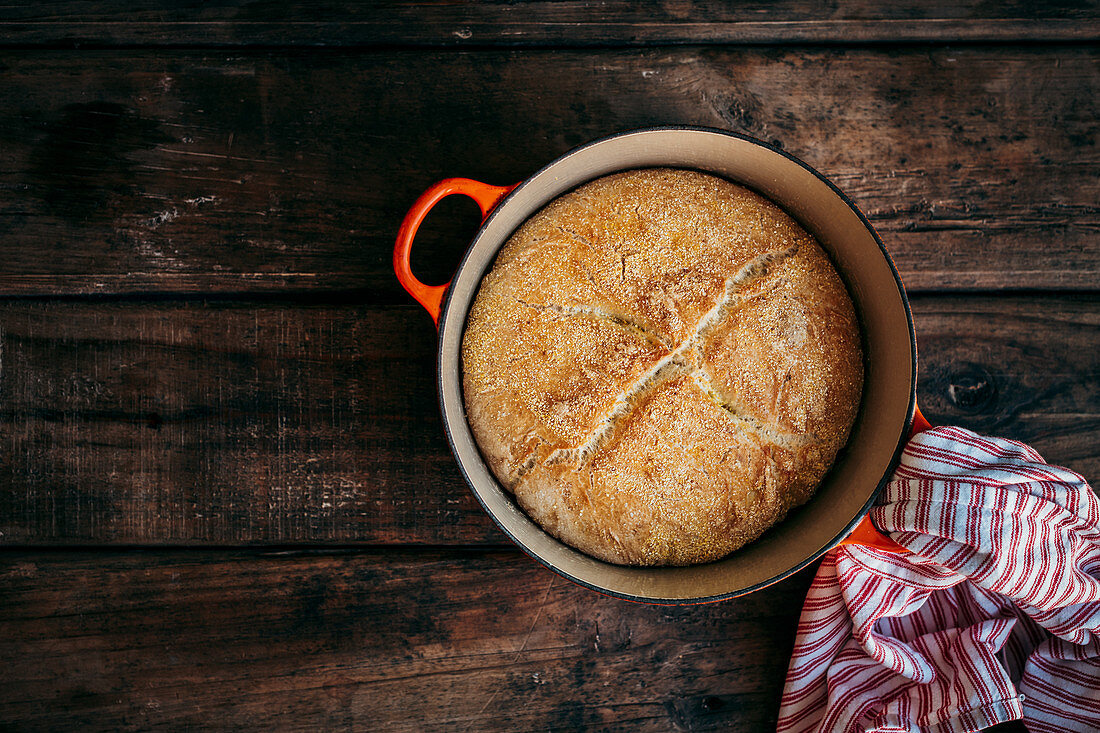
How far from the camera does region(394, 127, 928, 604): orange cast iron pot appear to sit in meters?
0.77

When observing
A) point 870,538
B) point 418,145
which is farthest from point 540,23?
point 870,538

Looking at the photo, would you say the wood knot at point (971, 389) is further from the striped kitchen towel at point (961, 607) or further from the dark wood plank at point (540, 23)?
the dark wood plank at point (540, 23)

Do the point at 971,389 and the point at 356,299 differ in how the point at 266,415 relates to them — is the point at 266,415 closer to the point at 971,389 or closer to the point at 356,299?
the point at 356,299

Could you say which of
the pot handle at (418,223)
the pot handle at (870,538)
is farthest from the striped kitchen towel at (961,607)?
the pot handle at (418,223)

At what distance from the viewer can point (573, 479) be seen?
824 mm

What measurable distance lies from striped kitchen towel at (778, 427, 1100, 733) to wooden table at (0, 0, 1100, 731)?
0.08 m

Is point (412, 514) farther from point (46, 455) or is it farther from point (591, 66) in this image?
point (591, 66)

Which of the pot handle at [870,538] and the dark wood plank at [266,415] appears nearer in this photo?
the pot handle at [870,538]

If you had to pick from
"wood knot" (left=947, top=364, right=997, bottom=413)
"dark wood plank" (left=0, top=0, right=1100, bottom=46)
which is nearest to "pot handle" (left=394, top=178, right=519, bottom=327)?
"dark wood plank" (left=0, top=0, right=1100, bottom=46)

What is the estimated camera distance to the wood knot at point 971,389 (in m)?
1.00

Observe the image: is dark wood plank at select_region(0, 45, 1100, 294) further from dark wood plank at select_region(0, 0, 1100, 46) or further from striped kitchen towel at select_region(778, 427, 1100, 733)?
striped kitchen towel at select_region(778, 427, 1100, 733)

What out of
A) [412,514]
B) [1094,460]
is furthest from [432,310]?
→ [1094,460]

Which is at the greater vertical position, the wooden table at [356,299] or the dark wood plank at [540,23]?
the dark wood plank at [540,23]

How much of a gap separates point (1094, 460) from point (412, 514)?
107 cm
